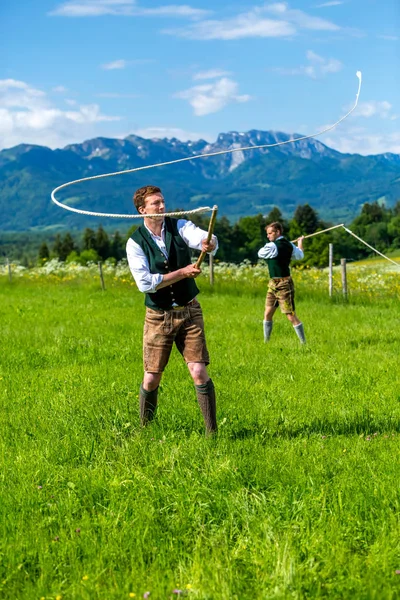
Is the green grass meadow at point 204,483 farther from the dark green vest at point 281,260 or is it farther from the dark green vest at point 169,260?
the dark green vest at point 281,260

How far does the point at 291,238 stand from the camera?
5187 inches

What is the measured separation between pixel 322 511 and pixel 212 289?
62.0 ft

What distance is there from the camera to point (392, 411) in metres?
7.35

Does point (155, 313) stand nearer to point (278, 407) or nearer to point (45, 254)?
point (278, 407)

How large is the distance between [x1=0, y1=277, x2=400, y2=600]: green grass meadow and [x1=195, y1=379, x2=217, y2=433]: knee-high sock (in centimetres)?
13

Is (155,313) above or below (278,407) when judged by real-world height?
above

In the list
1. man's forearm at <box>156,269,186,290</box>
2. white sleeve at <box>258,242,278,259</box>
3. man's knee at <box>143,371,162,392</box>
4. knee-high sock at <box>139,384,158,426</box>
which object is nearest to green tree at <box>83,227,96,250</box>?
white sleeve at <box>258,242,278,259</box>

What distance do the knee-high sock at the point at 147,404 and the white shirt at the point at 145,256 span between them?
111 cm

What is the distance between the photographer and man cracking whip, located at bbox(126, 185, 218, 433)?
611 cm

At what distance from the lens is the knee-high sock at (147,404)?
6719 mm

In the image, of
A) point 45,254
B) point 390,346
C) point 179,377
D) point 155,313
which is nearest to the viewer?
point 155,313

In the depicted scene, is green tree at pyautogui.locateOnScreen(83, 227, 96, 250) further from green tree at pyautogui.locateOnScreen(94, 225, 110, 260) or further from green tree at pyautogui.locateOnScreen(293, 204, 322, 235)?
green tree at pyautogui.locateOnScreen(293, 204, 322, 235)

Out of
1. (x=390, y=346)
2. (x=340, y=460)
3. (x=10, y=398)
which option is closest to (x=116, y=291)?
(x=390, y=346)

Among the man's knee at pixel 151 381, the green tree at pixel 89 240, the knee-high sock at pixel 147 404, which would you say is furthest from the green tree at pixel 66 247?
the man's knee at pixel 151 381
